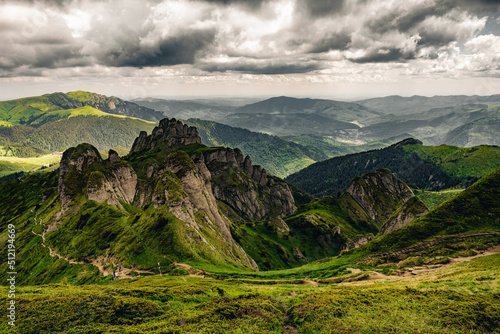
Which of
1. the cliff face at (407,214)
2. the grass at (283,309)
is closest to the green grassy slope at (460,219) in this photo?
the grass at (283,309)

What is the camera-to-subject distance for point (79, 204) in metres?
124

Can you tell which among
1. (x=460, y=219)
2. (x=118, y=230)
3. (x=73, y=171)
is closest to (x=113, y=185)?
(x=73, y=171)

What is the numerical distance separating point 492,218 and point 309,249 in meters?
121

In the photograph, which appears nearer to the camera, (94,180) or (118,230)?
(118,230)

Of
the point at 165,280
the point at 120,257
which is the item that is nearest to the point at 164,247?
the point at 120,257

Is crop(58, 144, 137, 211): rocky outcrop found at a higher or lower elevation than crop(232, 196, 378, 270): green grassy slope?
higher

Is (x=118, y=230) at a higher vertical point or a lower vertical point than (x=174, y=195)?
lower

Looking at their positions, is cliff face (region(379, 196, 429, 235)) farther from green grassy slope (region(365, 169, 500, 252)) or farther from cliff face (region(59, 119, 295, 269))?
cliff face (region(59, 119, 295, 269))

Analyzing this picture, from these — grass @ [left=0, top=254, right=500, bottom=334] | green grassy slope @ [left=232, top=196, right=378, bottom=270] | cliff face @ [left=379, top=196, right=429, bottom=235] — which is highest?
grass @ [left=0, top=254, right=500, bottom=334]

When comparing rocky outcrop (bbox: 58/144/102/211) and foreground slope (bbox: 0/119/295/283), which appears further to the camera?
rocky outcrop (bbox: 58/144/102/211)

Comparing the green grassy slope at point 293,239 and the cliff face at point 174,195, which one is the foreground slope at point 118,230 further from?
the green grassy slope at point 293,239

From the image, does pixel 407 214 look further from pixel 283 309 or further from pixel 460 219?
pixel 283 309

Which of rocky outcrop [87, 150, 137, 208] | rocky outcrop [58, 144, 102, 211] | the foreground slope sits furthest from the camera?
rocky outcrop [58, 144, 102, 211]

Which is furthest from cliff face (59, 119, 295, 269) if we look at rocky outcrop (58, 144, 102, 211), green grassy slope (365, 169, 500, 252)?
green grassy slope (365, 169, 500, 252)
